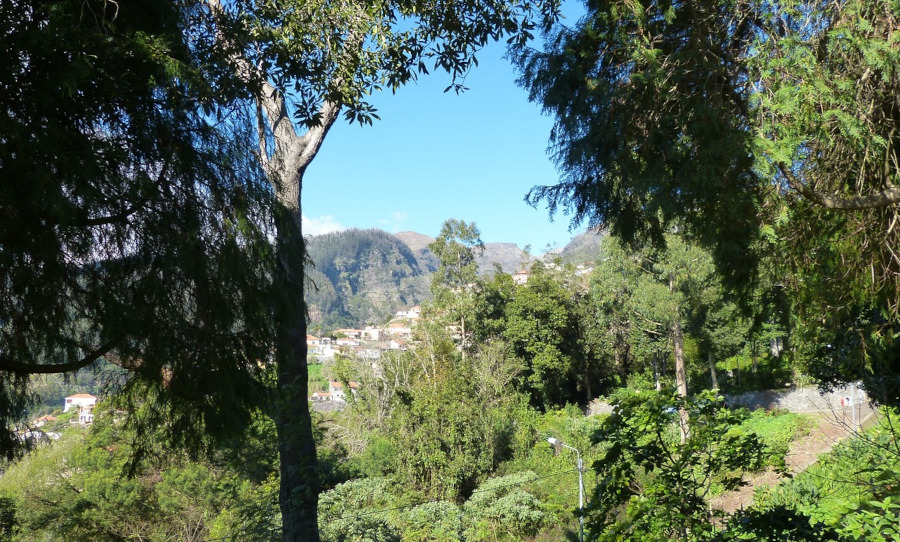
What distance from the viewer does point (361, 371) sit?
19.5m

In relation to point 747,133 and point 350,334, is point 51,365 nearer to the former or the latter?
point 747,133

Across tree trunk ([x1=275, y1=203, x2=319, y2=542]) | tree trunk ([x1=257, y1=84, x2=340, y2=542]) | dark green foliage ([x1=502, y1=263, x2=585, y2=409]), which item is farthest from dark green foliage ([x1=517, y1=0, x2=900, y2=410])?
dark green foliage ([x1=502, y1=263, x2=585, y2=409])

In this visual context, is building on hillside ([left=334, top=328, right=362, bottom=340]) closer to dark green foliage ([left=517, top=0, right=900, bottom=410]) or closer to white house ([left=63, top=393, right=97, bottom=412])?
white house ([left=63, top=393, right=97, bottom=412])

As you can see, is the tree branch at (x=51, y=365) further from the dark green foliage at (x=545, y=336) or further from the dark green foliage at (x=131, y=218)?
the dark green foliage at (x=545, y=336)

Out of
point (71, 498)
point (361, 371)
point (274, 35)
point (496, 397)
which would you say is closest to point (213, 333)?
point (274, 35)

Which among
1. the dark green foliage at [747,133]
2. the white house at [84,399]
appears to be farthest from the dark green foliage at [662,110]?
the white house at [84,399]

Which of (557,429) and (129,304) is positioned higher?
(129,304)

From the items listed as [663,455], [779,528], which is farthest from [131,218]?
[779,528]

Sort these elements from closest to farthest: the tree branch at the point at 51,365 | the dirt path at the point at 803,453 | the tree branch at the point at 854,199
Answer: the tree branch at the point at 51,365, the tree branch at the point at 854,199, the dirt path at the point at 803,453

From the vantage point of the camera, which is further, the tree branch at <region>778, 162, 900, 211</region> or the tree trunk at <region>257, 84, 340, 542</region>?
the tree trunk at <region>257, 84, 340, 542</region>

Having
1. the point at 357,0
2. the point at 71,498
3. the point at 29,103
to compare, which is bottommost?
the point at 71,498

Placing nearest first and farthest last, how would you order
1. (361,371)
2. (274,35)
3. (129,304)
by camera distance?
(129,304)
(274,35)
(361,371)

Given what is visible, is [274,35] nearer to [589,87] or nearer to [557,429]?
[589,87]

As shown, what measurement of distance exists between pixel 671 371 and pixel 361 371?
1076 cm
